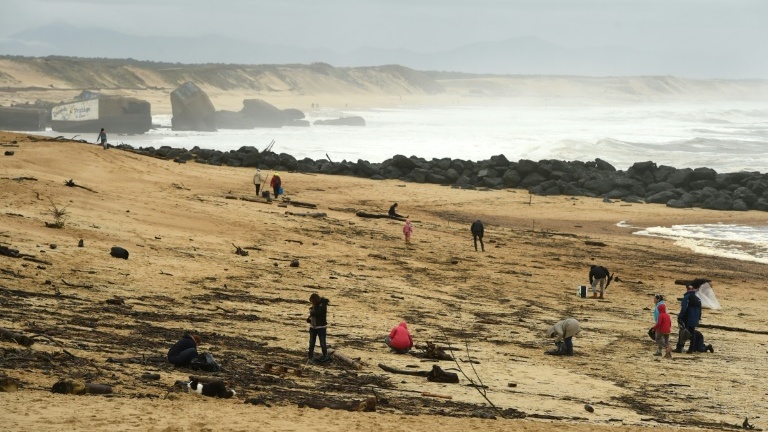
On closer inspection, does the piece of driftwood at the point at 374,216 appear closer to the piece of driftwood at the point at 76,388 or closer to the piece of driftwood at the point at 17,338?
the piece of driftwood at the point at 17,338

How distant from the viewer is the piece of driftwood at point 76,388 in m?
9.48

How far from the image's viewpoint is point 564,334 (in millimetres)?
14445

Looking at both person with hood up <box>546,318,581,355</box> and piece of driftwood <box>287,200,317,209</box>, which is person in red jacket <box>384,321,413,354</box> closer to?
person with hood up <box>546,318,581,355</box>

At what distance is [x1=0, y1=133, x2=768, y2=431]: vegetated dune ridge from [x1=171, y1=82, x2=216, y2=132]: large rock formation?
40927mm

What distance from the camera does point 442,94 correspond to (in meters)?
180

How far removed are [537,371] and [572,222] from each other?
767 inches

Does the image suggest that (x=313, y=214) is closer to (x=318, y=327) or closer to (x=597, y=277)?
(x=597, y=277)

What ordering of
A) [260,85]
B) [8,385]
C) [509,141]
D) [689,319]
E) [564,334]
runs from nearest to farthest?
[8,385] < [564,334] < [689,319] < [509,141] < [260,85]

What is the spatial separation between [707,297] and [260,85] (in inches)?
4691

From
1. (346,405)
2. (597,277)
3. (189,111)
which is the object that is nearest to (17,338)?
(346,405)

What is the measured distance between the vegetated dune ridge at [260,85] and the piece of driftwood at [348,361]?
75061 millimetres

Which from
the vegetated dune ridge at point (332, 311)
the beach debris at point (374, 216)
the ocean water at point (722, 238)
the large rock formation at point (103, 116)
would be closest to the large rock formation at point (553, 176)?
the ocean water at point (722, 238)

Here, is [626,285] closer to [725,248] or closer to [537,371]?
[725,248]

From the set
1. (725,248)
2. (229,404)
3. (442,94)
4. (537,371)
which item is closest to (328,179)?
(725,248)
